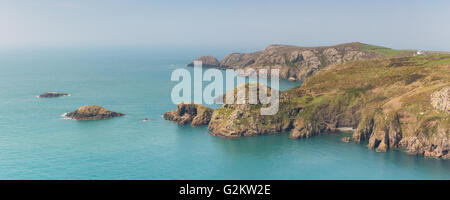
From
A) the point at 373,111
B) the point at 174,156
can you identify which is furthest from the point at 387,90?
the point at 174,156

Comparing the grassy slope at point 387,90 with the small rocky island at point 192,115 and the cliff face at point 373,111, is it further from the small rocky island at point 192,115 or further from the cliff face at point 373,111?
the small rocky island at point 192,115

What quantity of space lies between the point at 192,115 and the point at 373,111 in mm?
67538

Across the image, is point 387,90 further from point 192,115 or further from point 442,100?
point 192,115

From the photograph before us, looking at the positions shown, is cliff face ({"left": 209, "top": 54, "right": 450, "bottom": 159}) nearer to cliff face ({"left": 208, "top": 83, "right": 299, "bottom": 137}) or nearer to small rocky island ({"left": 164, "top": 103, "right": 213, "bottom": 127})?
cliff face ({"left": 208, "top": 83, "right": 299, "bottom": 137})

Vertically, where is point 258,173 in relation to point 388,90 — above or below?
below

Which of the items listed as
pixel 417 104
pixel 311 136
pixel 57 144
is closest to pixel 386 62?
pixel 417 104

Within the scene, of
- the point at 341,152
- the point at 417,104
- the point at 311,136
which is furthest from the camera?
the point at 311,136

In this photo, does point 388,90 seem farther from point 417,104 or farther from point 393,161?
point 393,161

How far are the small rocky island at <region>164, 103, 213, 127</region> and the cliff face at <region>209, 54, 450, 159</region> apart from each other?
9.01 metres

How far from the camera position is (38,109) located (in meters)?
180

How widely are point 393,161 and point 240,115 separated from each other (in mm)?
51673

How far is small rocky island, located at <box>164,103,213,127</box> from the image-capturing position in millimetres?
151000

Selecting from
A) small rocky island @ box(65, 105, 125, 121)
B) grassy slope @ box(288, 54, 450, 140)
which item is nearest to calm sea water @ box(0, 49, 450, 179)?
small rocky island @ box(65, 105, 125, 121)

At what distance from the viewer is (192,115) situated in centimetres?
15475
